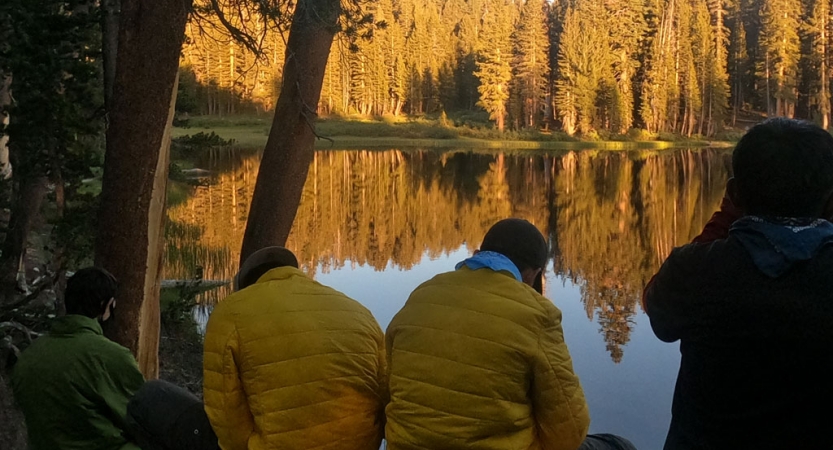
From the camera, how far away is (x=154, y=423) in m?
2.38

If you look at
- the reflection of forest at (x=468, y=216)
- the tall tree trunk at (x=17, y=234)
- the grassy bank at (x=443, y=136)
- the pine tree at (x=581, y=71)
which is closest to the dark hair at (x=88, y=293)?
the tall tree trunk at (x=17, y=234)

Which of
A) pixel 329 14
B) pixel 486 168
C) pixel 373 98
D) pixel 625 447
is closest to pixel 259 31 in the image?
pixel 329 14

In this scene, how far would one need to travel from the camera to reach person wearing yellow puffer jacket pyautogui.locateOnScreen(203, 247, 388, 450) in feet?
6.64

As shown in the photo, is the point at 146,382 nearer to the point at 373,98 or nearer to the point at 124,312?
the point at 124,312

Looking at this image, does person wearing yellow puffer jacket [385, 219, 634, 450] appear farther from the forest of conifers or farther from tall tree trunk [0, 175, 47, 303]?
the forest of conifers

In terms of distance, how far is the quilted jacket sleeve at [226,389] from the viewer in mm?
2061

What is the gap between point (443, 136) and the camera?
46.3 meters

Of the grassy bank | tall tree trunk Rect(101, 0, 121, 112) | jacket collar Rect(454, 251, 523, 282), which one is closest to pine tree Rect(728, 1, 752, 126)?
the grassy bank

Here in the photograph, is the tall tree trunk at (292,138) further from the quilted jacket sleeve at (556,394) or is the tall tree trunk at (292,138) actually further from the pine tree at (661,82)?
the pine tree at (661,82)

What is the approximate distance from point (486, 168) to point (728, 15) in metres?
32.9

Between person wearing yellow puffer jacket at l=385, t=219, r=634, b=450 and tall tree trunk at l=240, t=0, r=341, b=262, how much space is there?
283 centimetres

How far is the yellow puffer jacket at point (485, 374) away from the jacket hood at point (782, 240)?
22.9 inches

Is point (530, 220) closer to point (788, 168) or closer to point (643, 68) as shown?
point (788, 168)

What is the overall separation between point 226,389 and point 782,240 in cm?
145
